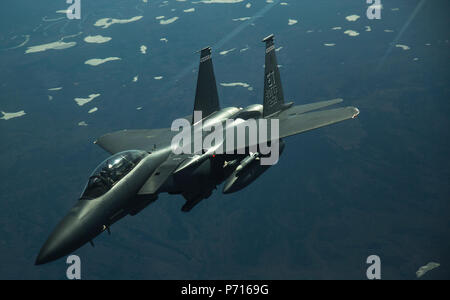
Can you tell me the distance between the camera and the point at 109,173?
15.0 metres

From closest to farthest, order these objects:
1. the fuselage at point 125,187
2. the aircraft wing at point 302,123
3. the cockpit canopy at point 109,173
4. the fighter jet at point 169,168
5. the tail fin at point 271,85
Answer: the fuselage at point 125,187, the fighter jet at point 169,168, the cockpit canopy at point 109,173, the aircraft wing at point 302,123, the tail fin at point 271,85

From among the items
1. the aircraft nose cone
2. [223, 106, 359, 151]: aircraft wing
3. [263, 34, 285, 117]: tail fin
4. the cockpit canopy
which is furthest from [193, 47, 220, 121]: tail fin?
the aircraft nose cone

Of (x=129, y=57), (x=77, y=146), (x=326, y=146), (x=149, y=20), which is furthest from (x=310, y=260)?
(x=149, y=20)

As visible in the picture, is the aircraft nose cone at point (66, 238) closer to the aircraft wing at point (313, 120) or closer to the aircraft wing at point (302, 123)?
the aircraft wing at point (302, 123)

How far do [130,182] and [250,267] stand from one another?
79.9 metres

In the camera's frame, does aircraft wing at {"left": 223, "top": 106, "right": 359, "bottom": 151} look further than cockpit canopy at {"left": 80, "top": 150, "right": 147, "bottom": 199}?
Yes

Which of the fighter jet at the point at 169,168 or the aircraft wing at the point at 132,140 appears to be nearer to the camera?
the fighter jet at the point at 169,168

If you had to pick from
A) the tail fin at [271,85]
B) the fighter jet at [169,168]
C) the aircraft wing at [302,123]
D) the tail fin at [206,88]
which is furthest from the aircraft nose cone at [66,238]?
the tail fin at [271,85]

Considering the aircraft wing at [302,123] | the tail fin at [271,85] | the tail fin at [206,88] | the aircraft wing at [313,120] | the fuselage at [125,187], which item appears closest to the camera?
Result: the fuselage at [125,187]

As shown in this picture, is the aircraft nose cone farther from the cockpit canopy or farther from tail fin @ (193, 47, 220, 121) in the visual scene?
tail fin @ (193, 47, 220, 121)

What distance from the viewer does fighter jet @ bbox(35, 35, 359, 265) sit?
1380 cm

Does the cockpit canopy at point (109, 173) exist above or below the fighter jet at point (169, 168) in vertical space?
above

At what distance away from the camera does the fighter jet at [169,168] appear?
13.8 m

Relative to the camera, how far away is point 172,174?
1688cm
